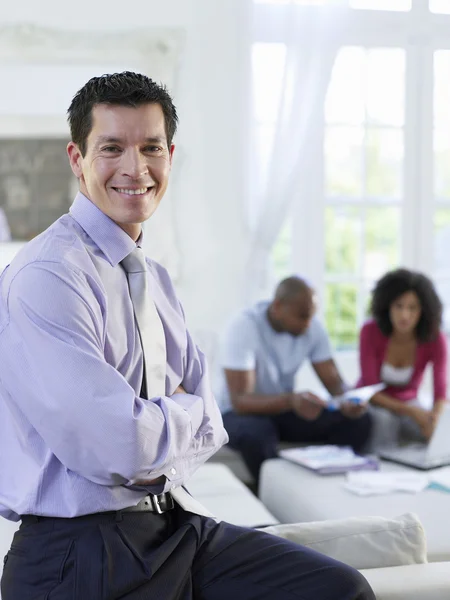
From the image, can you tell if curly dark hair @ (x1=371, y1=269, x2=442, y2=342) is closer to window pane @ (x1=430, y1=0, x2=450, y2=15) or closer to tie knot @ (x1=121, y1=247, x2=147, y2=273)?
window pane @ (x1=430, y1=0, x2=450, y2=15)

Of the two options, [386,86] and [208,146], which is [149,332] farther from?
[386,86]

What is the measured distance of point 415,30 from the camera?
5184 millimetres

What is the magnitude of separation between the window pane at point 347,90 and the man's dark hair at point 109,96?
363 centimetres

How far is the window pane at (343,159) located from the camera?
5.17 metres

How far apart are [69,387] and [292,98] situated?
381 centimetres

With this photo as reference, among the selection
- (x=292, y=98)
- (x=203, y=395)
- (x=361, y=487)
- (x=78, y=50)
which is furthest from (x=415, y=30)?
(x=203, y=395)

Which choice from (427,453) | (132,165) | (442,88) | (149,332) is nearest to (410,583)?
(149,332)

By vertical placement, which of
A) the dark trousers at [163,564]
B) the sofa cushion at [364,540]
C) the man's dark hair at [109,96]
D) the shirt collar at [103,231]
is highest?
the man's dark hair at [109,96]

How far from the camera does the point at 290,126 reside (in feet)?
16.2

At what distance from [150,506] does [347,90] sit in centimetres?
405

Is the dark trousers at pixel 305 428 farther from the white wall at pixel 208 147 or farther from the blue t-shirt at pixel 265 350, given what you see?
the white wall at pixel 208 147

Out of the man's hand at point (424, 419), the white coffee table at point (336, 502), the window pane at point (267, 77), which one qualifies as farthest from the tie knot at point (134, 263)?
the window pane at point (267, 77)

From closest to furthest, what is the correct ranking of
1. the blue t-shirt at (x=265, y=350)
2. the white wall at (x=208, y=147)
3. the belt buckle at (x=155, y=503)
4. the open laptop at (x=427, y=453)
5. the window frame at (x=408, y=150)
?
the belt buckle at (x=155, y=503)
the open laptop at (x=427, y=453)
the blue t-shirt at (x=265, y=350)
the white wall at (x=208, y=147)
the window frame at (x=408, y=150)

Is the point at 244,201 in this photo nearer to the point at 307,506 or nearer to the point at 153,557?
the point at 307,506
